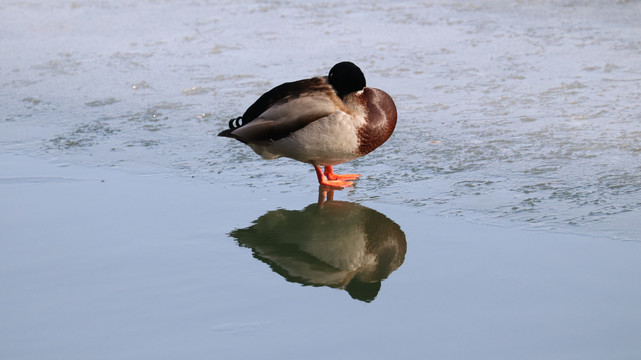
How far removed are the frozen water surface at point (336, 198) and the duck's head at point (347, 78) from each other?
53cm

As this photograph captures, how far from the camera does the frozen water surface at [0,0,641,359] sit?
270 cm

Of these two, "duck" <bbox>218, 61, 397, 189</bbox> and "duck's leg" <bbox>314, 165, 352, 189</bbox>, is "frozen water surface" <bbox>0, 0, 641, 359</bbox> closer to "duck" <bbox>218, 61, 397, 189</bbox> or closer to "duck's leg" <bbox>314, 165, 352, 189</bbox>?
"duck's leg" <bbox>314, 165, 352, 189</bbox>

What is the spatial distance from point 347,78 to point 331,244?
92cm

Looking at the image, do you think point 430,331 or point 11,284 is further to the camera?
point 11,284

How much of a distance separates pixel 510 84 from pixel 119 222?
3.23 m

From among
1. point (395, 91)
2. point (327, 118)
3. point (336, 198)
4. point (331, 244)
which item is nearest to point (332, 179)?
point (336, 198)

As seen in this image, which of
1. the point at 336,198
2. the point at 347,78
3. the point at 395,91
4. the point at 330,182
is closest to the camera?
the point at 347,78

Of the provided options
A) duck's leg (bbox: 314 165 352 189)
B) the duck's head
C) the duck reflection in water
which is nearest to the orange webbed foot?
duck's leg (bbox: 314 165 352 189)

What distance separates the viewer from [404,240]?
3.50m

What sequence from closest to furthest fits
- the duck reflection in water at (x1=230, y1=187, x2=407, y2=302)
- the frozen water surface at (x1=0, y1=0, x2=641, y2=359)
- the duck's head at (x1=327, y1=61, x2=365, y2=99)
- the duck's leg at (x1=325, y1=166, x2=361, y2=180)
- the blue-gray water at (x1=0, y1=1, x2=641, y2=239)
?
the frozen water surface at (x1=0, y1=0, x2=641, y2=359) → the duck reflection in water at (x1=230, y1=187, x2=407, y2=302) → the duck's head at (x1=327, y1=61, x2=365, y2=99) → the blue-gray water at (x1=0, y1=1, x2=641, y2=239) → the duck's leg at (x1=325, y1=166, x2=361, y2=180)

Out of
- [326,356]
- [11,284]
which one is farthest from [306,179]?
[326,356]

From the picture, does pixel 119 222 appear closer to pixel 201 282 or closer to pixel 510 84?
pixel 201 282

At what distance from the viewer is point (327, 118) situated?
4.08 metres

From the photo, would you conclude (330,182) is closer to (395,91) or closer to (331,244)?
(331,244)
